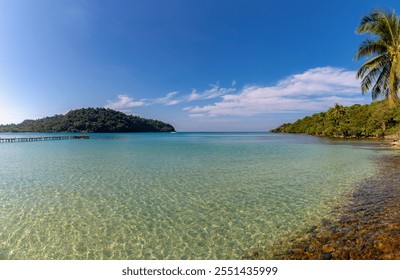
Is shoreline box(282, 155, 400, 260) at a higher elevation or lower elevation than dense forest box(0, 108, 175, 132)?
lower

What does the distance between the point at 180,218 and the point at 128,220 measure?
156 centimetres

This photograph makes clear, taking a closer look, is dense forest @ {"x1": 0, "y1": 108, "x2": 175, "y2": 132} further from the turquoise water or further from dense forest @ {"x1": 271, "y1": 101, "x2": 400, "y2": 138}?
the turquoise water

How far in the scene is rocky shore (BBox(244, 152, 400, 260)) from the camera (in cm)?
472

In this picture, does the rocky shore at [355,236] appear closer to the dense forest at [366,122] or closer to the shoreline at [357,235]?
the shoreline at [357,235]

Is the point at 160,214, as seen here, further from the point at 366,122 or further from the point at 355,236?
the point at 366,122

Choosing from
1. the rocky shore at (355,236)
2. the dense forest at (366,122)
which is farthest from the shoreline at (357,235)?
the dense forest at (366,122)

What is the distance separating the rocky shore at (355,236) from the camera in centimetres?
472

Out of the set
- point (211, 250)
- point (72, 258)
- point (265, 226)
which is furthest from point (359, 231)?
point (72, 258)

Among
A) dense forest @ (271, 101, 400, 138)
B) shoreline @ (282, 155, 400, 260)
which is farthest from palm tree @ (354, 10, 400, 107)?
dense forest @ (271, 101, 400, 138)

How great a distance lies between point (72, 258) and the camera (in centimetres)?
499

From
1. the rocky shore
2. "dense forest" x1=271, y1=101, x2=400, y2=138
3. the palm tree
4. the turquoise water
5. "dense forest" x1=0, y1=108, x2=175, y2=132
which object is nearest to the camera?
the rocky shore

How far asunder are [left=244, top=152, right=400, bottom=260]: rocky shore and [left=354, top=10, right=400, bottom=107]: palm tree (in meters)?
12.9

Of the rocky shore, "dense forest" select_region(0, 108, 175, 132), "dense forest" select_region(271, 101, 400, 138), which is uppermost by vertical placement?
"dense forest" select_region(0, 108, 175, 132)

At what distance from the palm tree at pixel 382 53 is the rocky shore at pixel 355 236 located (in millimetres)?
12882
